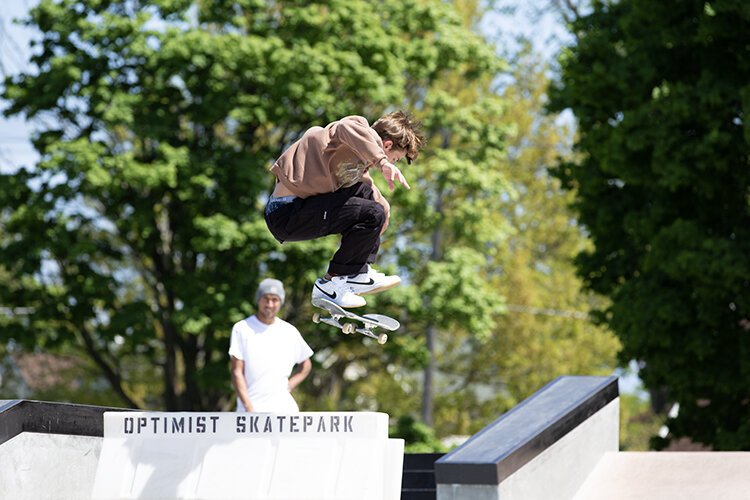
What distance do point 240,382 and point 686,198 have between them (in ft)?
32.1

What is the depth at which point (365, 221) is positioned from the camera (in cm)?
754

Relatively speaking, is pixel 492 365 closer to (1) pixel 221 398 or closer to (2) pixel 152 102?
(1) pixel 221 398

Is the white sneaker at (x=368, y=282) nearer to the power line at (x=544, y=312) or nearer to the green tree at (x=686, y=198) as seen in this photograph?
the green tree at (x=686, y=198)

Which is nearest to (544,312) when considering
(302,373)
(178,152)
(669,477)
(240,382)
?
(178,152)

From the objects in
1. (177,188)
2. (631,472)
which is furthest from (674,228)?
(177,188)

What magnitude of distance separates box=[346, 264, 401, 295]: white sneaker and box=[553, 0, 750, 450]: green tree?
802cm

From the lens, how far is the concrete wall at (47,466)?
731 centimetres

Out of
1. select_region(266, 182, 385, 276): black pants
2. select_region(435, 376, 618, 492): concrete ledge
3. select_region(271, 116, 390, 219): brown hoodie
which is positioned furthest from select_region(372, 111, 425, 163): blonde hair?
select_region(435, 376, 618, 492): concrete ledge

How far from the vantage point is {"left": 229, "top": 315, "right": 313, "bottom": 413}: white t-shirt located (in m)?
8.91

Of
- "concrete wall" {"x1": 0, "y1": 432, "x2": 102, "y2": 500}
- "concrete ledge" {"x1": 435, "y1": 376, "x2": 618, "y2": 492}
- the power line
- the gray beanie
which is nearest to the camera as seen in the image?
"concrete ledge" {"x1": 435, "y1": 376, "x2": 618, "y2": 492}

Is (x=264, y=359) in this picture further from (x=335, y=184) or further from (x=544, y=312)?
(x=544, y=312)

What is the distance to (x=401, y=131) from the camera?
7324mm

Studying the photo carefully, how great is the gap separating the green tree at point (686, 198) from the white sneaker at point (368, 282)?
8016 millimetres

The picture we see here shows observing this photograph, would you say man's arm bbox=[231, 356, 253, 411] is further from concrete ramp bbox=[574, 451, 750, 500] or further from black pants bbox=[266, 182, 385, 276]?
concrete ramp bbox=[574, 451, 750, 500]
